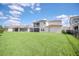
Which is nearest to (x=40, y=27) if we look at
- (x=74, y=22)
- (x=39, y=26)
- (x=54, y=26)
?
(x=39, y=26)

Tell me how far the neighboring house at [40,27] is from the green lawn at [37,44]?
0.04 m

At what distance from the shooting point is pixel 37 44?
191cm

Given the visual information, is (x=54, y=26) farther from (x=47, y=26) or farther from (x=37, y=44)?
(x=37, y=44)

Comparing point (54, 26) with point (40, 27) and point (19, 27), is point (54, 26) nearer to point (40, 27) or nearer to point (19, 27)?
point (40, 27)

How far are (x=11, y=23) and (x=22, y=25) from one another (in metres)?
0.11

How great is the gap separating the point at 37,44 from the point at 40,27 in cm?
17

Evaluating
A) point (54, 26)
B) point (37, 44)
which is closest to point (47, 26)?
point (54, 26)

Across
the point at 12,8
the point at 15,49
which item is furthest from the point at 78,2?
the point at 15,49

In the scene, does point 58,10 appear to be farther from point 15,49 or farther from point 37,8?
point 15,49

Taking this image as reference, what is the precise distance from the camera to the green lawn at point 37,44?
1.87 meters

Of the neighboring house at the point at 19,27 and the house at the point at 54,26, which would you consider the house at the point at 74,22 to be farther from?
the neighboring house at the point at 19,27

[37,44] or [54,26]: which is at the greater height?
[54,26]

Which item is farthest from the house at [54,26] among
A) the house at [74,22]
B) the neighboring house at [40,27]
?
the house at [74,22]

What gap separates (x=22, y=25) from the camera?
6.41ft
